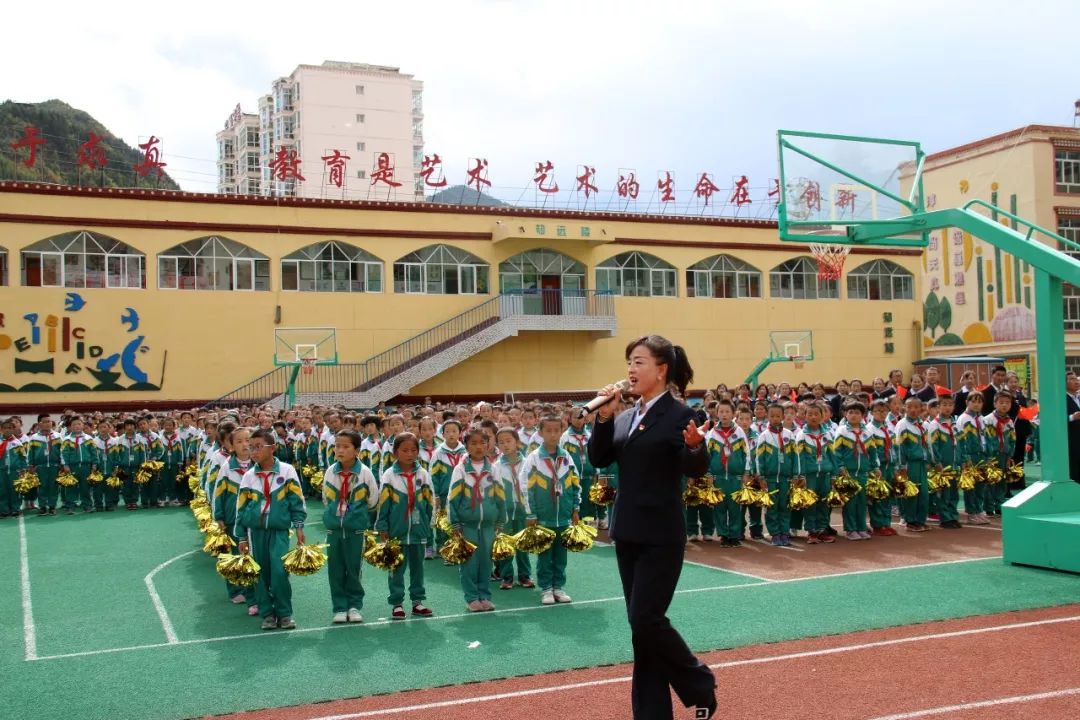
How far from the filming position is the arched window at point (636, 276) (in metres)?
35.5

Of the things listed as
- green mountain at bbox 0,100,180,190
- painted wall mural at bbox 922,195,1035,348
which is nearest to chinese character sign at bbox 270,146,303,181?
painted wall mural at bbox 922,195,1035,348

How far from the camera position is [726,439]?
12773mm

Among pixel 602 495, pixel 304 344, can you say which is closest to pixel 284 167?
pixel 304 344

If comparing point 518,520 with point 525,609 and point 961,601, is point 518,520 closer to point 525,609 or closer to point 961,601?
point 525,609

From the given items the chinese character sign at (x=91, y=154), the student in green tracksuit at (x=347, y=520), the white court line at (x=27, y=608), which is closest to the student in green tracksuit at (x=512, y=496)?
the student in green tracksuit at (x=347, y=520)

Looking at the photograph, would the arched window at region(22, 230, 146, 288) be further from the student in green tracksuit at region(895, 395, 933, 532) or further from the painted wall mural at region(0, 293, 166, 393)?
the student in green tracksuit at region(895, 395, 933, 532)

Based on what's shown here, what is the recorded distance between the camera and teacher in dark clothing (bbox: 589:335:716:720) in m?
4.70

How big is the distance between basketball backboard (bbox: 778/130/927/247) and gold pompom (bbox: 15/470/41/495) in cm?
1448

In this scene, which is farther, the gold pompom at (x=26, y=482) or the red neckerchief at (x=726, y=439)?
the gold pompom at (x=26, y=482)

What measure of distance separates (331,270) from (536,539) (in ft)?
80.1

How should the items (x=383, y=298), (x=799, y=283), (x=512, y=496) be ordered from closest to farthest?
1. (x=512, y=496)
2. (x=383, y=298)
3. (x=799, y=283)

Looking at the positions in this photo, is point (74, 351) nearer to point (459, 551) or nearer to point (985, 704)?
point (459, 551)

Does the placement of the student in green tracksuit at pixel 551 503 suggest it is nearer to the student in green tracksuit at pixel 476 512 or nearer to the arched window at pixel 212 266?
the student in green tracksuit at pixel 476 512

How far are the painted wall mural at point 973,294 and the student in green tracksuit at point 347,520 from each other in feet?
123
